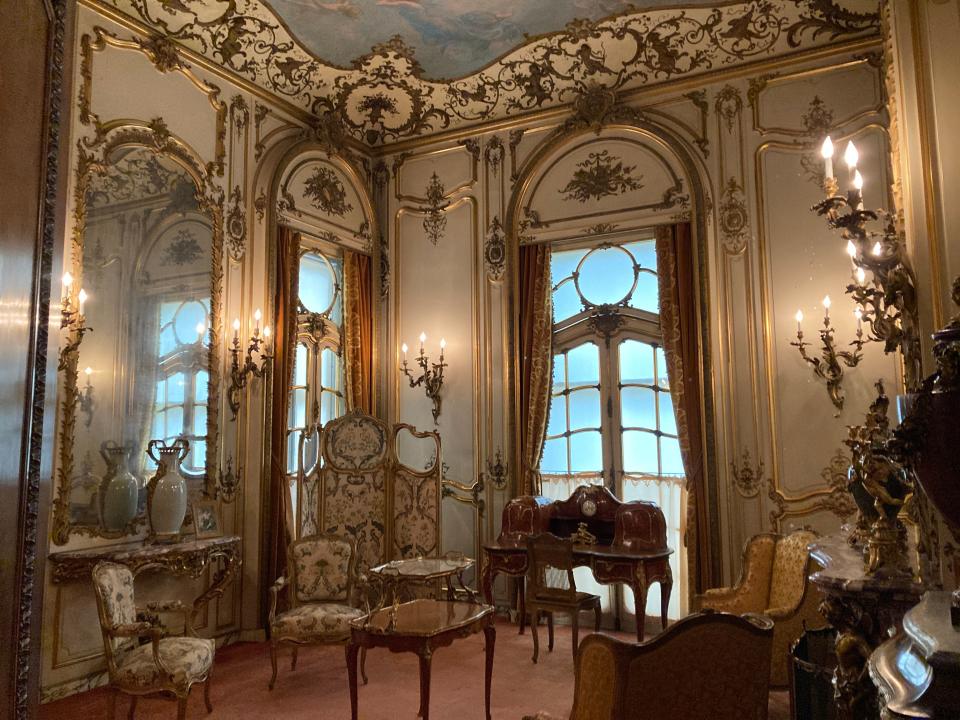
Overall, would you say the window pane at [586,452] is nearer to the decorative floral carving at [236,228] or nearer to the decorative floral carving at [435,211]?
the decorative floral carving at [435,211]

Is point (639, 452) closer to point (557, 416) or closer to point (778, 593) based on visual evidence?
point (557, 416)

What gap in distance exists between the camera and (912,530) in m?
4.37

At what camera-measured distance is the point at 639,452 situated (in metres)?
5.91

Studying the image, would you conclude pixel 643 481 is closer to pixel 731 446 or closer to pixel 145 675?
pixel 731 446

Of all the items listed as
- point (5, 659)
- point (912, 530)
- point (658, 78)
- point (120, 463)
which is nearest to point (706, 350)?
point (912, 530)

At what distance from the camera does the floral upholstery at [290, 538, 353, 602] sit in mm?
4859

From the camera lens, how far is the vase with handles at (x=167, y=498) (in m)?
4.57

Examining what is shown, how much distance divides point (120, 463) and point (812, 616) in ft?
13.2

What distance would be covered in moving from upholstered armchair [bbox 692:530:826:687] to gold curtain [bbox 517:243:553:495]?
198 centimetres

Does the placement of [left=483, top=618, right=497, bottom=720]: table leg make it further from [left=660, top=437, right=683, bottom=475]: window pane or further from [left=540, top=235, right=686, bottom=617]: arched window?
[left=660, top=437, right=683, bottom=475]: window pane

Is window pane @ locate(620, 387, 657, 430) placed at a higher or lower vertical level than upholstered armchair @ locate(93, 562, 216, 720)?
higher

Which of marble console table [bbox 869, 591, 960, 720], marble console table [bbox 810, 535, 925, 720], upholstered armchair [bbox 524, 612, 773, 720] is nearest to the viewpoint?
marble console table [bbox 869, 591, 960, 720]

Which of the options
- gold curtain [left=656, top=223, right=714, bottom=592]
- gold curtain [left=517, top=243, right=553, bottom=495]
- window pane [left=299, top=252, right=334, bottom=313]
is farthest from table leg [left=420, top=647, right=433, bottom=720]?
window pane [left=299, top=252, right=334, bottom=313]

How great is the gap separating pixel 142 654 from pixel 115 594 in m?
0.33
